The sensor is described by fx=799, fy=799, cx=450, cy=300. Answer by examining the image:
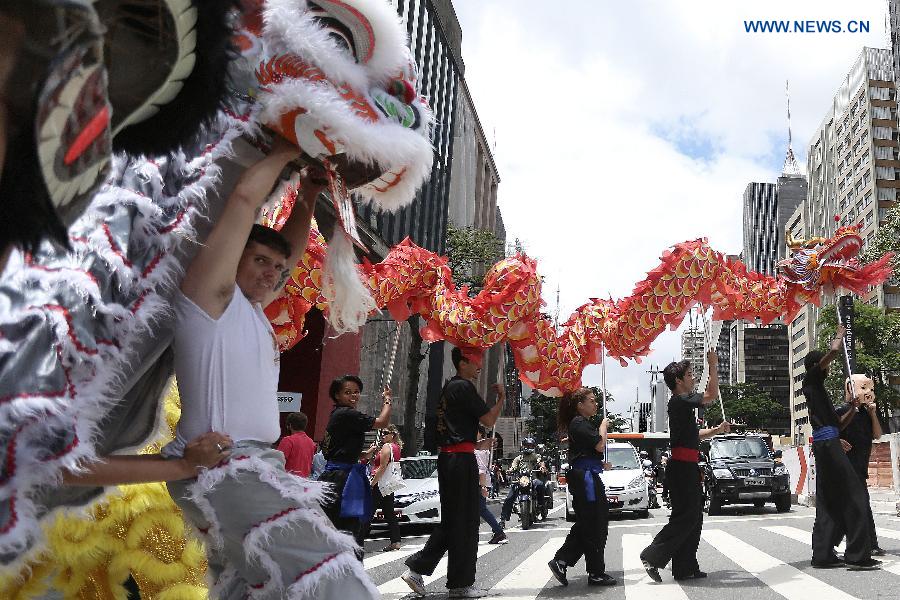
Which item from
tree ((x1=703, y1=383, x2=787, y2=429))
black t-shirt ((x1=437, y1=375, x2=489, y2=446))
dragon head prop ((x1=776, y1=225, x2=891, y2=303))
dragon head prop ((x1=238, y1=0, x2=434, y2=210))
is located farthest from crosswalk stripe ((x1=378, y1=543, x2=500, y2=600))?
tree ((x1=703, y1=383, x2=787, y2=429))

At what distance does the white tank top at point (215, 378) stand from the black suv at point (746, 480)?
1658cm

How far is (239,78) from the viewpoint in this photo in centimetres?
185

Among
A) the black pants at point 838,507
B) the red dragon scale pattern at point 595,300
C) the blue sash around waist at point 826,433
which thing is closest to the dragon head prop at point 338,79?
the red dragon scale pattern at point 595,300

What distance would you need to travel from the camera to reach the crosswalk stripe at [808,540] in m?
6.82

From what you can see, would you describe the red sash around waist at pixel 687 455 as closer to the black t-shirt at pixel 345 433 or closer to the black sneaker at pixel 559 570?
the black sneaker at pixel 559 570

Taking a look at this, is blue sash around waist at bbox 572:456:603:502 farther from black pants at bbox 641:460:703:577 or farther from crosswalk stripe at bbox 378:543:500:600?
crosswalk stripe at bbox 378:543:500:600

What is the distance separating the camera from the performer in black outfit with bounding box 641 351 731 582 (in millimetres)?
6535

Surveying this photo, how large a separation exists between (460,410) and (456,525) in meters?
0.81

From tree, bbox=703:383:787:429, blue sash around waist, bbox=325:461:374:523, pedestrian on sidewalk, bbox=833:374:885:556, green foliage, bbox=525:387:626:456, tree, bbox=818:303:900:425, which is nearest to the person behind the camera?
blue sash around waist, bbox=325:461:374:523

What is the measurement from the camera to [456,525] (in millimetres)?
5711

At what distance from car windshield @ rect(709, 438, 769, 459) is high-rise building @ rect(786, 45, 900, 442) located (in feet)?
151

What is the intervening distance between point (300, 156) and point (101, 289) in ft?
2.19

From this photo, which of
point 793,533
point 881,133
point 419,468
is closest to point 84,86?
point 793,533

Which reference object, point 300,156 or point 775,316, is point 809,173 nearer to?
point 775,316
